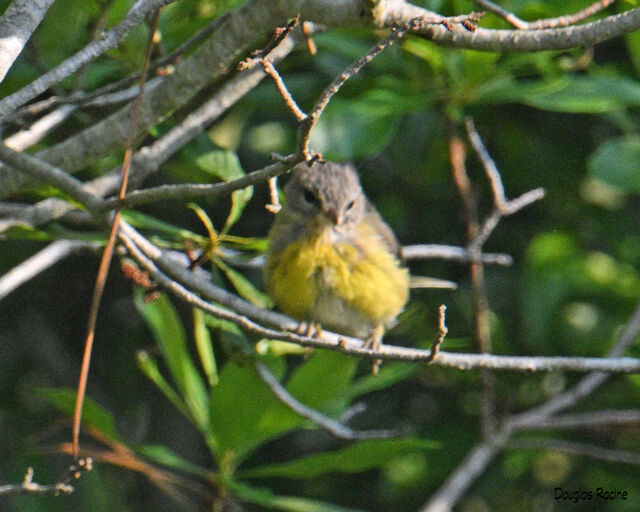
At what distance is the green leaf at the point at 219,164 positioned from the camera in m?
2.95

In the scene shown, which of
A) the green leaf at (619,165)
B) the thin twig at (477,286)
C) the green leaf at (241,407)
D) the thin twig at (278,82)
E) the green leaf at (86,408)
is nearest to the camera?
the thin twig at (278,82)

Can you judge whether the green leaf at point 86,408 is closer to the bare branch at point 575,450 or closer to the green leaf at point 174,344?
the green leaf at point 174,344

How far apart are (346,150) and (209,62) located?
111 centimetres

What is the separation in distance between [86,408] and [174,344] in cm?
37

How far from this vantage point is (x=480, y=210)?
467 cm

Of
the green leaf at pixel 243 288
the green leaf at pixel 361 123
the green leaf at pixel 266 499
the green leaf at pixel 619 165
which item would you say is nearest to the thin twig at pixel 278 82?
the green leaf at pixel 243 288

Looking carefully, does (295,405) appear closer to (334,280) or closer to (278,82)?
(334,280)

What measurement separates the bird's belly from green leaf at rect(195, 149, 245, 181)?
58 centimetres

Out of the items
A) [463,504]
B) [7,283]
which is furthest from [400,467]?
[7,283]

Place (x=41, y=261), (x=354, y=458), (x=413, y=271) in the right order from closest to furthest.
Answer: (x=354, y=458), (x=41, y=261), (x=413, y=271)

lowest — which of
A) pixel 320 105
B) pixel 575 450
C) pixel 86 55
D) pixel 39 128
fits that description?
pixel 575 450


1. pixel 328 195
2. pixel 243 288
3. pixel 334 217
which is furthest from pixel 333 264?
pixel 243 288

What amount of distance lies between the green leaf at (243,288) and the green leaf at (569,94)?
119 centimetres

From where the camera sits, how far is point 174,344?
10.4ft
